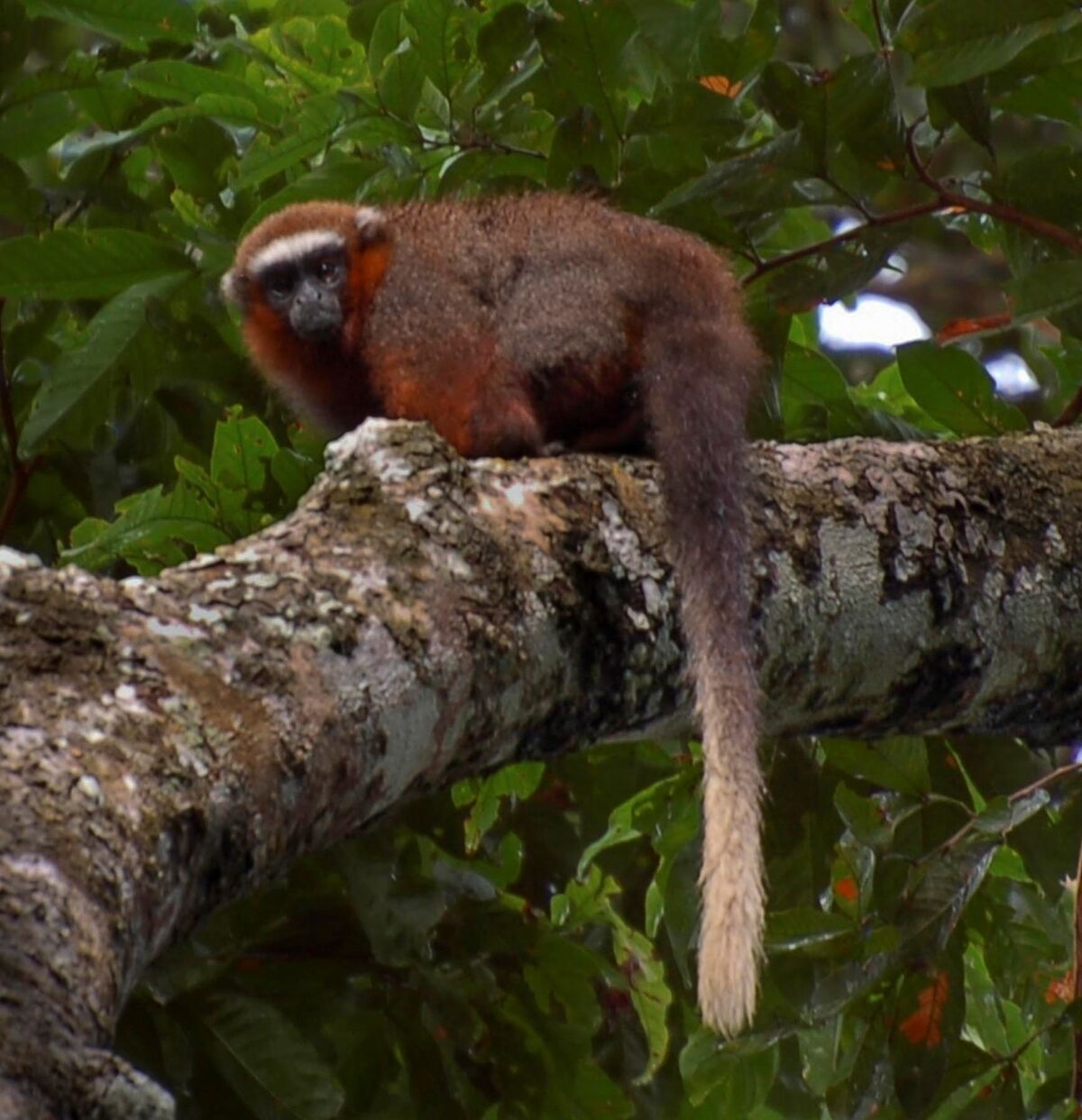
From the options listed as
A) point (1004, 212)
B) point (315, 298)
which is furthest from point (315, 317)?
point (1004, 212)

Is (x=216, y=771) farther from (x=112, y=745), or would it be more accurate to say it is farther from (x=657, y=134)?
(x=657, y=134)

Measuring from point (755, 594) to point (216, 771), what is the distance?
1.02 m

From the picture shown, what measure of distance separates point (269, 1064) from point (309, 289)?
5.81ft

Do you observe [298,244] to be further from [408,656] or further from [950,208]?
[408,656]

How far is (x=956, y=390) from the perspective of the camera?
127 inches

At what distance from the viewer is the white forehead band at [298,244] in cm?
371

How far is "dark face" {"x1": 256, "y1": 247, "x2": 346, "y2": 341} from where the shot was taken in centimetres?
373

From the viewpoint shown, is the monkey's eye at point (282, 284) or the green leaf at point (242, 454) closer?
the green leaf at point (242, 454)

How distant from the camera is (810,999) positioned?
286 cm

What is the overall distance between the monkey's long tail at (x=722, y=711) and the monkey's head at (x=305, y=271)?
133cm

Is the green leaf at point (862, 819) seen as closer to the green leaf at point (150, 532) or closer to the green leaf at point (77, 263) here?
the green leaf at point (150, 532)

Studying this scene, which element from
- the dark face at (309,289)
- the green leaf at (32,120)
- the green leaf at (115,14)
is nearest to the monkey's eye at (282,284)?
the dark face at (309,289)

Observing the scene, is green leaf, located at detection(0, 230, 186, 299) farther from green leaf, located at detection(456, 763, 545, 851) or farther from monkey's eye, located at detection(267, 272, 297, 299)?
green leaf, located at detection(456, 763, 545, 851)

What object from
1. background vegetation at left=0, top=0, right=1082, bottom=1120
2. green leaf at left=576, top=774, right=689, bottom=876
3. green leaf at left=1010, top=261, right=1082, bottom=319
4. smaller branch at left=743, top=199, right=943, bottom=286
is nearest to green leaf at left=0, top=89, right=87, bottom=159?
background vegetation at left=0, top=0, right=1082, bottom=1120
